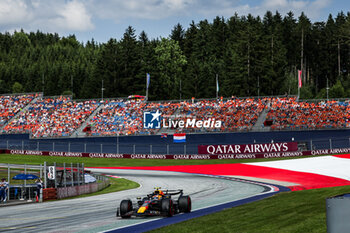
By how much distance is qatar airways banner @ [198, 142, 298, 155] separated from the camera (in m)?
49.6

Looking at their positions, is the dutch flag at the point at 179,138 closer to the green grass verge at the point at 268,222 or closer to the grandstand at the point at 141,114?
the grandstand at the point at 141,114

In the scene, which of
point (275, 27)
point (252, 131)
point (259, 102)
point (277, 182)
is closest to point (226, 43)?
point (275, 27)

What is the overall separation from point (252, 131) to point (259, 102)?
9.97m

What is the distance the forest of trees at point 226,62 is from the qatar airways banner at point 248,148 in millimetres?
36247

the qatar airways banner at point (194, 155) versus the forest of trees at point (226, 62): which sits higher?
the forest of trees at point (226, 62)

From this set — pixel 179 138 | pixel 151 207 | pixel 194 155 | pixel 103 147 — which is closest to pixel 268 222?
pixel 151 207

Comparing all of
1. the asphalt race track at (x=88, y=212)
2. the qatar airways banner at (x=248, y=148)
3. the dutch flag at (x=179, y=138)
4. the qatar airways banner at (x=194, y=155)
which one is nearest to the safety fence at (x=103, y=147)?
the qatar airways banner at (x=194, y=155)

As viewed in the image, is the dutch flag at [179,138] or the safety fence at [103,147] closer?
the safety fence at [103,147]

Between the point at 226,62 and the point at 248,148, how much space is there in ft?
190

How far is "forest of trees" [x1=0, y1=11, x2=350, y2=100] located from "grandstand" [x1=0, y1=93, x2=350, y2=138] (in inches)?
987

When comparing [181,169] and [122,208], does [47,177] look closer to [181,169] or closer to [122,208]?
[122,208]

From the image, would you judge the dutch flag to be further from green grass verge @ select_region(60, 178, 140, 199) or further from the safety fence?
green grass verge @ select_region(60, 178, 140, 199)

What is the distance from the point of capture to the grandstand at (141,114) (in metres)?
57.2

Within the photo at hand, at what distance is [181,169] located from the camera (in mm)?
46219
